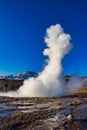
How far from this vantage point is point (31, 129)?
19.7 m

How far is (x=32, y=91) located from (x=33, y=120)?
34.4 meters

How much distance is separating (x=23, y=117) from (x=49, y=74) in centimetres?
3537

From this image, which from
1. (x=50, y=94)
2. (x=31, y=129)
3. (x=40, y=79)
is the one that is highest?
(x=40, y=79)

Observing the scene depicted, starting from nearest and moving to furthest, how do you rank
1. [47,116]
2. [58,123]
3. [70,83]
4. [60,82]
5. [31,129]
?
[31,129] → [58,123] → [47,116] → [60,82] → [70,83]

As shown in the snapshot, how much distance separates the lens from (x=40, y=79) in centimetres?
6009

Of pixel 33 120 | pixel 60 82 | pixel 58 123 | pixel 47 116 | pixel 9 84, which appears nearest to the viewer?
pixel 58 123

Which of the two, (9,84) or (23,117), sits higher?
(9,84)

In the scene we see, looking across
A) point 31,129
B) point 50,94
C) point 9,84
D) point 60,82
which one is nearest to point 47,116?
point 31,129

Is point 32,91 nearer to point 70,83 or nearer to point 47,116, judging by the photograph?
point 70,83

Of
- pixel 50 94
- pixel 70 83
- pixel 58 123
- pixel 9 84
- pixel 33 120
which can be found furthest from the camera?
pixel 9 84

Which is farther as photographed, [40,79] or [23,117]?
[40,79]

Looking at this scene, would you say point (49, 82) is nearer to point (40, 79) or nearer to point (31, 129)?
point (40, 79)

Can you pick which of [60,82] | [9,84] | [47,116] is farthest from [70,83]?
[47,116]

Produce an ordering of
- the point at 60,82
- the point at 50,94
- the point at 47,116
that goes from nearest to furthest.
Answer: the point at 47,116
the point at 50,94
the point at 60,82
